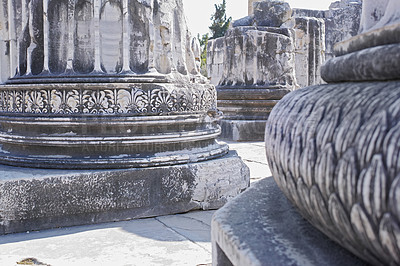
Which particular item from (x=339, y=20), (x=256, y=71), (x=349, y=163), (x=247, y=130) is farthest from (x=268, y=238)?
(x=339, y=20)

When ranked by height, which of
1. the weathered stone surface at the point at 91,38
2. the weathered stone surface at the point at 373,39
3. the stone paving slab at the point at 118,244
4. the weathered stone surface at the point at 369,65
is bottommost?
the stone paving slab at the point at 118,244

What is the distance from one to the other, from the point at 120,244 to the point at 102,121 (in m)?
0.87

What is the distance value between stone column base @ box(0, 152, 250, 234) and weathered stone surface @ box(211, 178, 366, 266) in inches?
55.2

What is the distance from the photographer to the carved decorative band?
2859 mm

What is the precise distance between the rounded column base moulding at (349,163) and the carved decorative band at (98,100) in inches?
75.9

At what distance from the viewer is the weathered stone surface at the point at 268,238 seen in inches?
35.8

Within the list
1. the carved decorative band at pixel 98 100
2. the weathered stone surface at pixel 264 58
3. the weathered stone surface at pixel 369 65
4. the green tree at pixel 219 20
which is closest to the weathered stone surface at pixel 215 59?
the weathered stone surface at pixel 264 58

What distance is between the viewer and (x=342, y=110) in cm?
88

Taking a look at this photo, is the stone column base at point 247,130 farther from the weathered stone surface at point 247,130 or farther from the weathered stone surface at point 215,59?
the weathered stone surface at point 215,59

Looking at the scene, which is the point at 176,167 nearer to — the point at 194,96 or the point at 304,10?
the point at 194,96

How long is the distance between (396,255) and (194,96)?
254 cm

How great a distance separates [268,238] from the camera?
1023mm

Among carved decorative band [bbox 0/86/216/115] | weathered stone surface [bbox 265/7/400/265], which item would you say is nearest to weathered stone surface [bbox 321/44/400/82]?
weathered stone surface [bbox 265/7/400/265]

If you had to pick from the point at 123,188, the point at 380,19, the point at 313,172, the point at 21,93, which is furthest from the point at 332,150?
the point at 21,93
